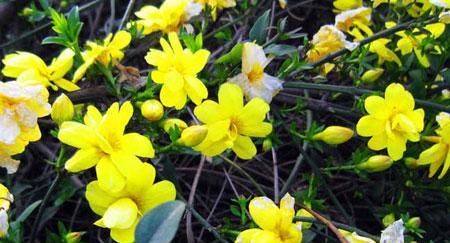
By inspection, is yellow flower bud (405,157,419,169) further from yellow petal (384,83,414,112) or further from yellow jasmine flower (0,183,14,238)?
yellow jasmine flower (0,183,14,238)

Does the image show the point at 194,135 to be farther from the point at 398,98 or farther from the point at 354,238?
the point at 398,98

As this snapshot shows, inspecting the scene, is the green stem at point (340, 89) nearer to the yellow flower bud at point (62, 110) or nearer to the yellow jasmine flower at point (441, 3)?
the yellow jasmine flower at point (441, 3)

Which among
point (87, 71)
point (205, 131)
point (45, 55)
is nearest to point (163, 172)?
point (87, 71)

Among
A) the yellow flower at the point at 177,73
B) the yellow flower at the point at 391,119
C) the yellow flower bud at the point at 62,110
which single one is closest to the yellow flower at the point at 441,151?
the yellow flower at the point at 391,119

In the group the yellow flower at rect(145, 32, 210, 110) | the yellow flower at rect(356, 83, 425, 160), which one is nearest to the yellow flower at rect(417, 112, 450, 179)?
the yellow flower at rect(356, 83, 425, 160)

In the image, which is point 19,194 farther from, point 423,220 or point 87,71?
point 423,220

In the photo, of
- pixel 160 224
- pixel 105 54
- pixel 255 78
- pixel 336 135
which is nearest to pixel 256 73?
pixel 255 78
